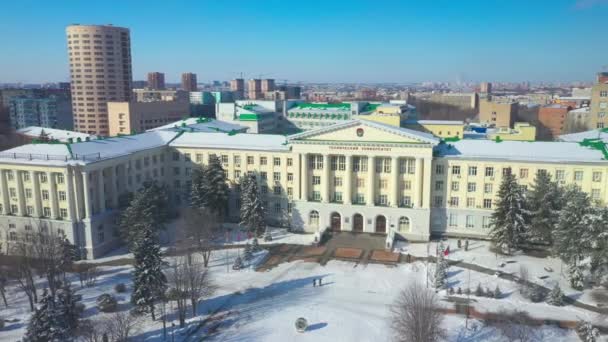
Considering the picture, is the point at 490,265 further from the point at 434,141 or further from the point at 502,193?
the point at 434,141

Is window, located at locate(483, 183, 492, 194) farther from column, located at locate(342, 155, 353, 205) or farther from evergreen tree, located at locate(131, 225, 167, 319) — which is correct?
evergreen tree, located at locate(131, 225, 167, 319)

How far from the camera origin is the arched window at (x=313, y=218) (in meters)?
65.5

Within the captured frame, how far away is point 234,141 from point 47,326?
41.4 metres

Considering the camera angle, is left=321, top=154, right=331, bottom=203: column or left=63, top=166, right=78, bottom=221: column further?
left=321, top=154, right=331, bottom=203: column

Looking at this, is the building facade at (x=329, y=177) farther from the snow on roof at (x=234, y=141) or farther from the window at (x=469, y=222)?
the snow on roof at (x=234, y=141)

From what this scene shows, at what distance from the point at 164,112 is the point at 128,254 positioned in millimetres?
99843

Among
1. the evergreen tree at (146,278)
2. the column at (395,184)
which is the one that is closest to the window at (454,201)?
the column at (395,184)

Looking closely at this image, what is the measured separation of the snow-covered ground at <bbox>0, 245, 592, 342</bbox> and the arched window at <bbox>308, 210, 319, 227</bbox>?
1170 centimetres

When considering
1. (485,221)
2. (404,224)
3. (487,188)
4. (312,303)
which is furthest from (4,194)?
(487,188)

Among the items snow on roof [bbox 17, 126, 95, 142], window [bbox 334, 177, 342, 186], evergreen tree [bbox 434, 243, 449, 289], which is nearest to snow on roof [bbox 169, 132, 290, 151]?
window [bbox 334, 177, 342, 186]

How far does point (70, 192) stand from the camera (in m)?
56.3

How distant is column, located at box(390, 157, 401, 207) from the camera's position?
6197cm

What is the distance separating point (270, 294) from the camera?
46.2m

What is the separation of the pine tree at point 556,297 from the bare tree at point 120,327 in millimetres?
35033
